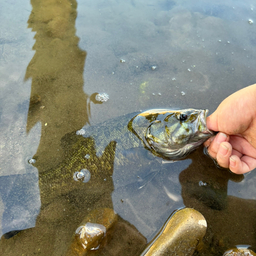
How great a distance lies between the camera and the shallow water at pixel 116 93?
8.09 ft

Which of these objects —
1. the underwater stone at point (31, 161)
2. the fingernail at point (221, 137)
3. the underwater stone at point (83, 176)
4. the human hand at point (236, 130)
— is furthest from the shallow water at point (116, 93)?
the fingernail at point (221, 137)

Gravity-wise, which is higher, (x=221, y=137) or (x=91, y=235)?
(x=221, y=137)

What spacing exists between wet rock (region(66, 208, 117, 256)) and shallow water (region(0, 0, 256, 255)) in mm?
118

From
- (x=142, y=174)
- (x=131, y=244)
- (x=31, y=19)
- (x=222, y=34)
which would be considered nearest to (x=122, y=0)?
(x=31, y=19)

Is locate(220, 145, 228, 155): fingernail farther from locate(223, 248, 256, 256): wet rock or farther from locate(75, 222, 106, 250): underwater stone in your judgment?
locate(75, 222, 106, 250): underwater stone

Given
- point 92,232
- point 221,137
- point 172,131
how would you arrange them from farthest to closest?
point 172,131, point 221,137, point 92,232

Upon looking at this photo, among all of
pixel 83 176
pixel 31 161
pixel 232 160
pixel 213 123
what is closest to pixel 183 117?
pixel 213 123

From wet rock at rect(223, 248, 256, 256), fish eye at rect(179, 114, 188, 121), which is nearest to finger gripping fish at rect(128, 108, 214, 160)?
fish eye at rect(179, 114, 188, 121)

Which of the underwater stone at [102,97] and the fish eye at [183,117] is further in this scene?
the underwater stone at [102,97]

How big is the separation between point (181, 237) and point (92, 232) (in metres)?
0.96

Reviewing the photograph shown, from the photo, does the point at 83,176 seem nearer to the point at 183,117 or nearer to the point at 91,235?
the point at 91,235

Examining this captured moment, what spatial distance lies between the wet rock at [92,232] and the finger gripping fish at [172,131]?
3.51ft

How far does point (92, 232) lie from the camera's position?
223 cm

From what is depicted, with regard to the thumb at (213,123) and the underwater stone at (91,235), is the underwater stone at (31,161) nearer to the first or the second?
the underwater stone at (91,235)
